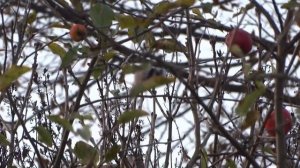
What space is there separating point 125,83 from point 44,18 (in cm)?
398

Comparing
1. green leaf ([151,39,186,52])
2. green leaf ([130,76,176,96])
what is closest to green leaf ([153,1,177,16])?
green leaf ([151,39,186,52])

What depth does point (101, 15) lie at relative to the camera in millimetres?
1566

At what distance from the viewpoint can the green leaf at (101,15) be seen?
61.3 inches

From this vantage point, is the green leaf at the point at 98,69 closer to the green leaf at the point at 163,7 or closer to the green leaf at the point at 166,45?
the green leaf at the point at 166,45

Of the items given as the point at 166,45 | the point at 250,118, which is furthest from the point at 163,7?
the point at 250,118

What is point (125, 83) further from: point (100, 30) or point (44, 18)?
point (44, 18)

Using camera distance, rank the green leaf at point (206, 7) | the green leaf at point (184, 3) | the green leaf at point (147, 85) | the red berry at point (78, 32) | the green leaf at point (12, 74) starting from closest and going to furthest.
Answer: the green leaf at point (147, 85) < the green leaf at point (12, 74) < the green leaf at point (184, 3) < the red berry at point (78, 32) < the green leaf at point (206, 7)

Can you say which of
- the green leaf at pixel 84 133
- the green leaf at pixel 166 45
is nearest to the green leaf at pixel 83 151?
the green leaf at pixel 84 133

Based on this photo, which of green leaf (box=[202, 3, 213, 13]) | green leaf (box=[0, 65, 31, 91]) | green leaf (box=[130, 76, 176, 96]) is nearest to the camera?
green leaf (box=[130, 76, 176, 96])

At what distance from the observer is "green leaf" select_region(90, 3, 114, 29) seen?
1.56 meters

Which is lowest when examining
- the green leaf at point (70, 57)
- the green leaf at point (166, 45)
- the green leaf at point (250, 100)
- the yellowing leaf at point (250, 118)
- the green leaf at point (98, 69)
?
the green leaf at point (250, 100)

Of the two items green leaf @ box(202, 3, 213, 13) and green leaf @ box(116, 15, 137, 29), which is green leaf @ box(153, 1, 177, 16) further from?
green leaf @ box(202, 3, 213, 13)

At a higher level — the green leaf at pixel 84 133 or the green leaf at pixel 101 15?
the green leaf at pixel 101 15

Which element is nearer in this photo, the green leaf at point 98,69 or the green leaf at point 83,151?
the green leaf at point 83,151
